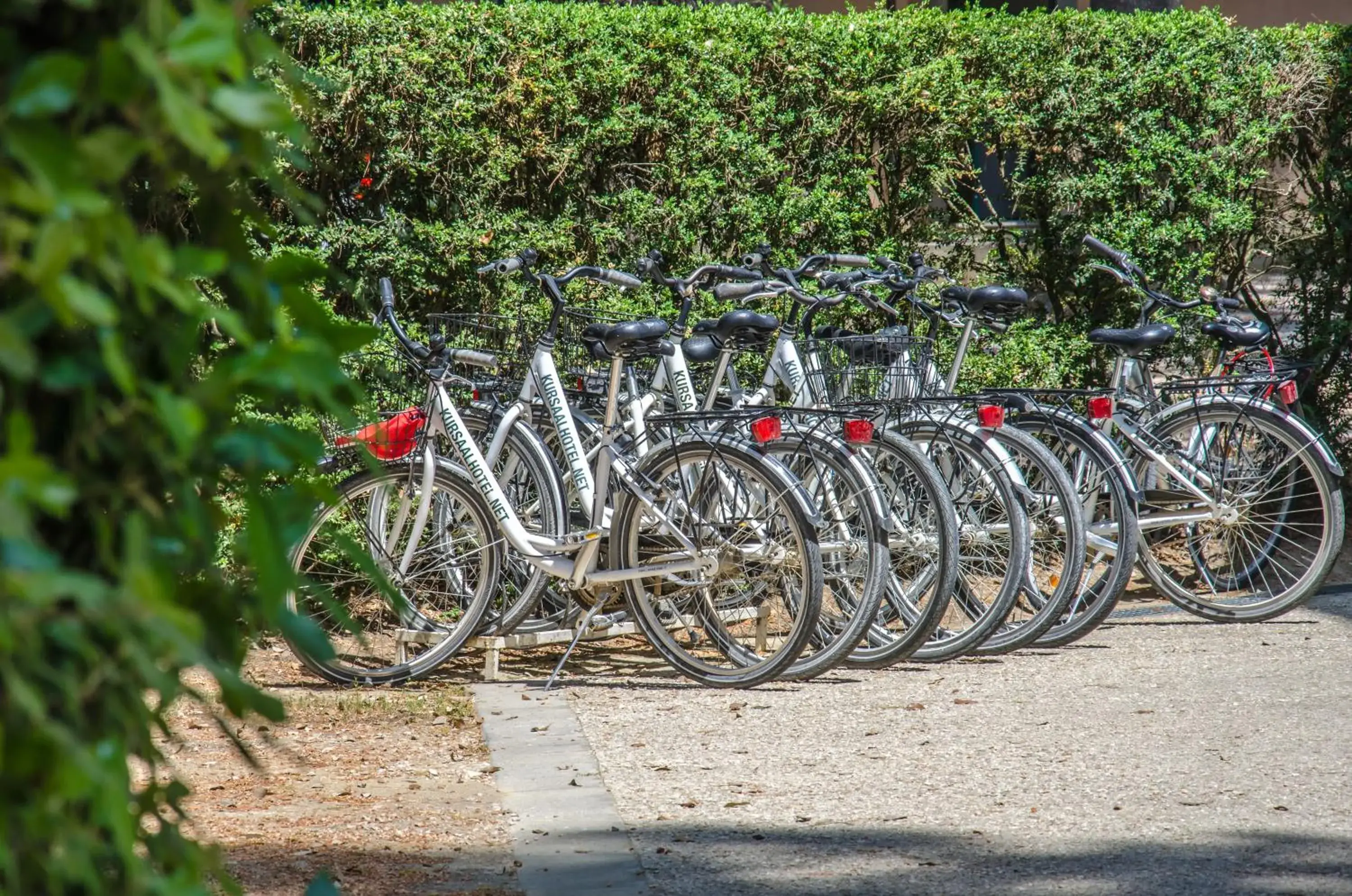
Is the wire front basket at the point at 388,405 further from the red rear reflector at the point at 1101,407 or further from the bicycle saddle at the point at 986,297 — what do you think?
the red rear reflector at the point at 1101,407

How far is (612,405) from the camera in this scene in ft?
18.6

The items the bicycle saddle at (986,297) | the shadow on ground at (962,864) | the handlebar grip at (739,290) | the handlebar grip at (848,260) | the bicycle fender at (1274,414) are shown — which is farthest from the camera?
the bicycle fender at (1274,414)

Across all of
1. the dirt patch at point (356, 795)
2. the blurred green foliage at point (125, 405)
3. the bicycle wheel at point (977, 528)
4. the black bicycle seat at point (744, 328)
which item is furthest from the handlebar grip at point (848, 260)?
the blurred green foliage at point (125, 405)

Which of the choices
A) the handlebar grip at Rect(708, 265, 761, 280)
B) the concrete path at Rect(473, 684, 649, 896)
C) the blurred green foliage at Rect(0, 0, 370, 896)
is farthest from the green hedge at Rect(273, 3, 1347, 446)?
the blurred green foliage at Rect(0, 0, 370, 896)

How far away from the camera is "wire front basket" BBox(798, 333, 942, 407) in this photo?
20.4ft

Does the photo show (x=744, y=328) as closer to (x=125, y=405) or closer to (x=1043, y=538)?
(x=1043, y=538)

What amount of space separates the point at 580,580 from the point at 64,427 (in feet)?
13.8

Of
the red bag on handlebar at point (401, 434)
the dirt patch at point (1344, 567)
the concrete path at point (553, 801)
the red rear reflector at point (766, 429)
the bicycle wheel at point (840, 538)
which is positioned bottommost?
the dirt patch at point (1344, 567)

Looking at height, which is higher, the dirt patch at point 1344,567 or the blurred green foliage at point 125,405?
the blurred green foliage at point 125,405

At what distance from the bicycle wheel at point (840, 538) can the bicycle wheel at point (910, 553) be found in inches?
4.1

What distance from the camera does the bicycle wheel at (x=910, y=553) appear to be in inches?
225

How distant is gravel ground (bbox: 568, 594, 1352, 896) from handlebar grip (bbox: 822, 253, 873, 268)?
1.68 m

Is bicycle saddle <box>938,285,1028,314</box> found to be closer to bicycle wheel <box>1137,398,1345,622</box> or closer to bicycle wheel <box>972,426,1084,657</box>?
bicycle wheel <box>972,426,1084,657</box>

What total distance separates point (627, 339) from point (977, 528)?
1.68 m
